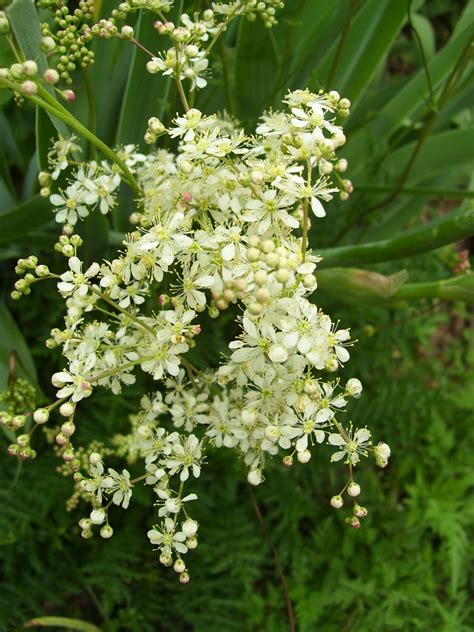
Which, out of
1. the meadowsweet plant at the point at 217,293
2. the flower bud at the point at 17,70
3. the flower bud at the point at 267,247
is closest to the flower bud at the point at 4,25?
the meadowsweet plant at the point at 217,293

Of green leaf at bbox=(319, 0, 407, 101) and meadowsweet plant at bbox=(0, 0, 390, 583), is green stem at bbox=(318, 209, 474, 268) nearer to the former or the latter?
meadowsweet plant at bbox=(0, 0, 390, 583)

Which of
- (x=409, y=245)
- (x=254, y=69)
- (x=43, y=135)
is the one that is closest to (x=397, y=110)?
(x=254, y=69)

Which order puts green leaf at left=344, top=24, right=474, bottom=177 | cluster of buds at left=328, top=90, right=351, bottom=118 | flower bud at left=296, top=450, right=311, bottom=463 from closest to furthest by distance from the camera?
flower bud at left=296, top=450, right=311, bottom=463, cluster of buds at left=328, top=90, right=351, bottom=118, green leaf at left=344, top=24, right=474, bottom=177

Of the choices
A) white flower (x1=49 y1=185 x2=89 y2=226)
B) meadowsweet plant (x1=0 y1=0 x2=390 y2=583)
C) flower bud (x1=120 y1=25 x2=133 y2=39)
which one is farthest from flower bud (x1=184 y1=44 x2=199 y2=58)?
white flower (x1=49 y1=185 x2=89 y2=226)

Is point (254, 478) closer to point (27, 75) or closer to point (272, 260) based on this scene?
point (272, 260)

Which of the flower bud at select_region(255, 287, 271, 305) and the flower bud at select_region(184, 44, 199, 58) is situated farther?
the flower bud at select_region(184, 44, 199, 58)

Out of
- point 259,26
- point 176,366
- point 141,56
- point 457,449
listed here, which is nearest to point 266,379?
point 176,366

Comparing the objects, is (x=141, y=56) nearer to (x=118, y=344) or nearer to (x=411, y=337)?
(x=118, y=344)

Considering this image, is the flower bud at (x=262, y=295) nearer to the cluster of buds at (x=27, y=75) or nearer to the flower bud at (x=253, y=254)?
the flower bud at (x=253, y=254)

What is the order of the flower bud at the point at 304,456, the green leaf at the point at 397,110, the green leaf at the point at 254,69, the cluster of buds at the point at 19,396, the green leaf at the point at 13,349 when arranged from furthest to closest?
1. the green leaf at the point at 397,110
2. the green leaf at the point at 254,69
3. the green leaf at the point at 13,349
4. the cluster of buds at the point at 19,396
5. the flower bud at the point at 304,456
